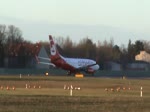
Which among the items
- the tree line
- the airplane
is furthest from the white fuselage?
the tree line

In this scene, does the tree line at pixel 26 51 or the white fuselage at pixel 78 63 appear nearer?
the white fuselage at pixel 78 63

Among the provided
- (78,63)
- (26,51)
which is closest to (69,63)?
(78,63)

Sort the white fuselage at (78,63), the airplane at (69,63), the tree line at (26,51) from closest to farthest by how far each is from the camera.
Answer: the airplane at (69,63), the white fuselage at (78,63), the tree line at (26,51)

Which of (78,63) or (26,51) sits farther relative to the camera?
(26,51)

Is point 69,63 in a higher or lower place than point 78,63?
lower

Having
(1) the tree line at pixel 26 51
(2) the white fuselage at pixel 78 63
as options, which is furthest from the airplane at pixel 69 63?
(1) the tree line at pixel 26 51

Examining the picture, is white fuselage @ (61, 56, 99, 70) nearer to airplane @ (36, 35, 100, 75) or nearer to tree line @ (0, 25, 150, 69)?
airplane @ (36, 35, 100, 75)

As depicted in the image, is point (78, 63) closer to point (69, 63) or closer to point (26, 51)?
point (69, 63)

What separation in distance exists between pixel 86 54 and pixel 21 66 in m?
36.7

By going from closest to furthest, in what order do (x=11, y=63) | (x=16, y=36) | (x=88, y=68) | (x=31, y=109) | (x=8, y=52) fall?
(x=31, y=109)
(x=88, y=68)
(x=11, y=63)
(x=8, y=52)
(x=16, y=36)

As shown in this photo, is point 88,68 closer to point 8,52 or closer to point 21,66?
point 21,66

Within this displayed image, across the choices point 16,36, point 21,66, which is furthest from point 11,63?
point 16,36

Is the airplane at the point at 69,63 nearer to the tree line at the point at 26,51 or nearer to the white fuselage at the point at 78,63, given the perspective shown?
the white fuselage at the point at 78,63

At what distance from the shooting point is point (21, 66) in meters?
161
